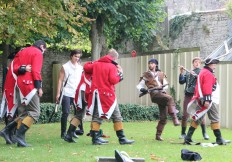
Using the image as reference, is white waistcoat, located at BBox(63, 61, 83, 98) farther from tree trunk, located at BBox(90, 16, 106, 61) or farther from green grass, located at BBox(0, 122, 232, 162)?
tree trunk, located at BBox(90, 16, 106, 61)

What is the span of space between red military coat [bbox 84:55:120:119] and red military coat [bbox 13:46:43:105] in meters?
1.08

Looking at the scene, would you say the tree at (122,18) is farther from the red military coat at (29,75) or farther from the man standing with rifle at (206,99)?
the red military coat at (29,75)

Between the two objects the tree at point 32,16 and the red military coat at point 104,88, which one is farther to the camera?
the tree at point 32,16

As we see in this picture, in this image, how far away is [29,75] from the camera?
1000 centimetres

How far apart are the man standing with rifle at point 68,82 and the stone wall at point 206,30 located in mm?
9117

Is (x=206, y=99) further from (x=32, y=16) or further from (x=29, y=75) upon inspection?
(x=32, y=16)

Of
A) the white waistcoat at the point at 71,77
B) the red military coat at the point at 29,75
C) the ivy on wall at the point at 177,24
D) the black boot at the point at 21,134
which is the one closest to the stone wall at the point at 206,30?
the ivy on wall at the point at 177,24

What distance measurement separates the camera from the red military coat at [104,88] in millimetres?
10320

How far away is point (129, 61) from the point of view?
19.8 meters

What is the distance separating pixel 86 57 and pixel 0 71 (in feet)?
12.6

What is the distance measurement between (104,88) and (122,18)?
7536mm

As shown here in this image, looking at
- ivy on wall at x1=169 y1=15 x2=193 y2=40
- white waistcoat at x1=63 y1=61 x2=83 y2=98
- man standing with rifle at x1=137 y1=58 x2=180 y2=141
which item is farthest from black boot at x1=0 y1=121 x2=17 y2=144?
ivy on wall at x1=169 y1=15 x2=193 y2=40

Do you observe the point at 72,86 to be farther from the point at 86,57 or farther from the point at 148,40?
the point at 86,57

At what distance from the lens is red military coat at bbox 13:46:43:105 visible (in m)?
9.95
